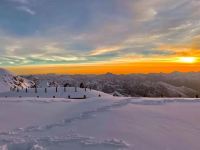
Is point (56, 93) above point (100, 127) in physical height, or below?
below

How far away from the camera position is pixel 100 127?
37.9 ft

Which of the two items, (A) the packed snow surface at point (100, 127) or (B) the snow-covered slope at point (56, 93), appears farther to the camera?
(B) the snow-covered slope at point (56, 93)

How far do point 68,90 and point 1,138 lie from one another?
48087mm

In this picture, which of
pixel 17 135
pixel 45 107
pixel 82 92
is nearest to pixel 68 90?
pixel 82 92

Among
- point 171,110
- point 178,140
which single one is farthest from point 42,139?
point 171,110

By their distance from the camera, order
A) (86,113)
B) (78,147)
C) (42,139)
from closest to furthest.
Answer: (78,147), (42,139), (86,113)

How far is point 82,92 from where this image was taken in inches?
2231

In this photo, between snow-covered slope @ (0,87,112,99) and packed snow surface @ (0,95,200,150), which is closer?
packed snow surface @ (0,95,200,150)

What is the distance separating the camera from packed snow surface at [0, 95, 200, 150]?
9.56 meters

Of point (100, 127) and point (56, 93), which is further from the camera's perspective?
point (56, 93)

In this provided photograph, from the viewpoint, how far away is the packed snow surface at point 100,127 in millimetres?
9562

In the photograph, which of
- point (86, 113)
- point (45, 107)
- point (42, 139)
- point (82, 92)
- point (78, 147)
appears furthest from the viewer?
point (82, 92)

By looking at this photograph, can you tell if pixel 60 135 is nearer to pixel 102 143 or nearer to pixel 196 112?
pixel 102 143

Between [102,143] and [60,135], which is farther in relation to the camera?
[60,135]
